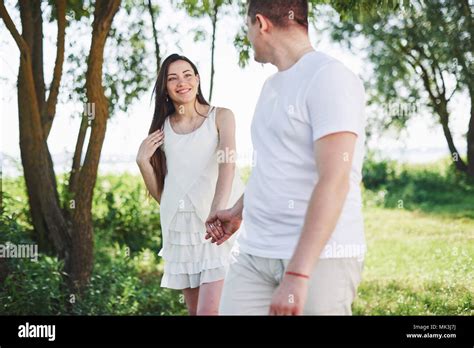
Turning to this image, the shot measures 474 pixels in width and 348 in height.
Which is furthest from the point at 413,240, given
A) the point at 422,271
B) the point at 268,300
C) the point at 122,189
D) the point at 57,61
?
the point at 268,300

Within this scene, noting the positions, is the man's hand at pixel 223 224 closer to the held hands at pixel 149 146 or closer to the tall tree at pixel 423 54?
the held hands at pixel 149 146

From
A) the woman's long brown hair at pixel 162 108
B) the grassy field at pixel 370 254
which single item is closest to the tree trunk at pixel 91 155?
the grassy field at pixel 370 254

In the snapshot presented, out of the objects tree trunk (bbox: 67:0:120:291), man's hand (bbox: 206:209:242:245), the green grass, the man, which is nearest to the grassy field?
the green grass

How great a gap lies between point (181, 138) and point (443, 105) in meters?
4.21

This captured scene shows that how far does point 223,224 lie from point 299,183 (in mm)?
537

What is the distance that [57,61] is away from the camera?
17.2 ft

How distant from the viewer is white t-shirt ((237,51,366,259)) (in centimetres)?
172

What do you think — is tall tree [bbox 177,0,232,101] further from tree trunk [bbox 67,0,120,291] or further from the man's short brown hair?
the man's short brown hair

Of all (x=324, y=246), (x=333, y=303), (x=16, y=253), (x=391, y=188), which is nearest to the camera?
(x=324, y=246)

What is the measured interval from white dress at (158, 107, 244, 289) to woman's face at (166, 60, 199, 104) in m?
0.15

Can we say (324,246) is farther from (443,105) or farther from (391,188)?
(391,188)

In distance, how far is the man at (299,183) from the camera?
166 cm

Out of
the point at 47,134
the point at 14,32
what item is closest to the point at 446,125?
the point at 47,134

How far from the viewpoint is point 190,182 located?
2.98m
